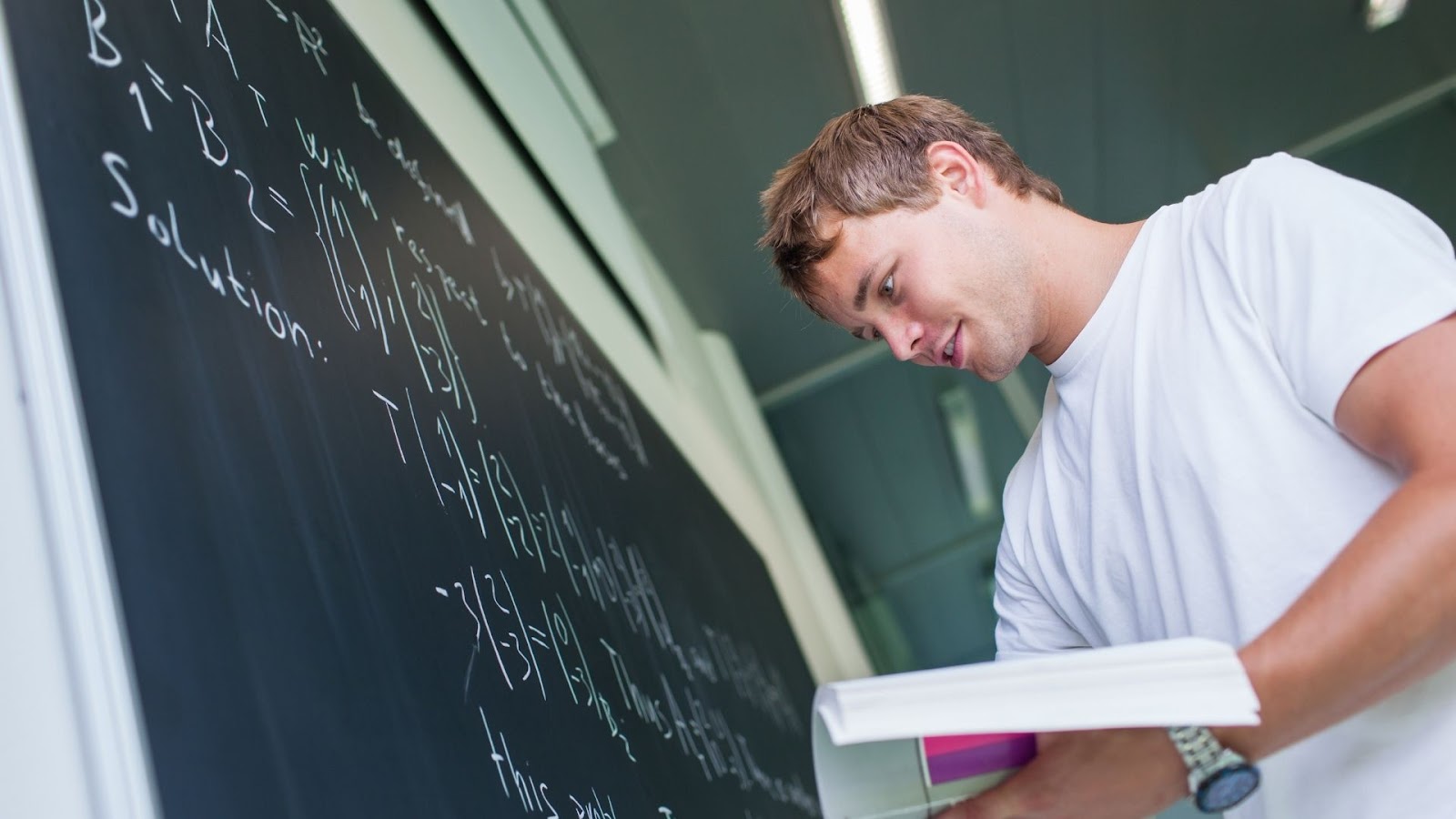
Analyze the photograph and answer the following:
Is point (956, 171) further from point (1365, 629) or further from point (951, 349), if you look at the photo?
point (1365, 629)

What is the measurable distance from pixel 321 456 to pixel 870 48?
363 centimetres

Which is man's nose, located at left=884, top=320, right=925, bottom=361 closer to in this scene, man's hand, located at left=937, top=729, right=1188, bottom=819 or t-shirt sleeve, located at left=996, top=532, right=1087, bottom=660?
t-shirt sleeve, located at left=996, top=532, right=1087, bottom=660

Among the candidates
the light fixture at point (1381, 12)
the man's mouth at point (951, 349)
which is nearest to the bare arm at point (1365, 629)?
the man's mouth at point (951, 349)

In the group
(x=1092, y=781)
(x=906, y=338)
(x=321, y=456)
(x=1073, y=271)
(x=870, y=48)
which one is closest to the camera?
(x=1092, y=781)

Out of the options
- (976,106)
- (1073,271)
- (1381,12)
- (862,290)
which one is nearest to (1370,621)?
(1073,271)

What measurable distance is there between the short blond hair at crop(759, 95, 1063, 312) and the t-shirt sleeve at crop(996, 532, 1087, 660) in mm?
394

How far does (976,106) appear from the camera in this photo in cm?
493

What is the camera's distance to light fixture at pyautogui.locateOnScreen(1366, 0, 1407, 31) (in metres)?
4.96

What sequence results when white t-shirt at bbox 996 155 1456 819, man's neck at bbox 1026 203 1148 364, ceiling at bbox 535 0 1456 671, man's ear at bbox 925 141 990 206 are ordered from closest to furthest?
1. white t-shirt at bbox 996 155 1456 819
2. man's neck at bbox 1026 203 1148 364
3. man's ear at bbox 925 141 990 206
4. ceiling at bbox 535 0 1456 671

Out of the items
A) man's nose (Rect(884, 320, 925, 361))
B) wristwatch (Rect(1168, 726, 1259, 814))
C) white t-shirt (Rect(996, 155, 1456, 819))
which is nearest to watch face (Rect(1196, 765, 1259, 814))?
wristwatch (Rect(1168, 726, 1259, 814))

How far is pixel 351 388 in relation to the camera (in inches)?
45.3

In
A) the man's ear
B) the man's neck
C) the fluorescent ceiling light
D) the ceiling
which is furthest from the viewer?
the ceiling

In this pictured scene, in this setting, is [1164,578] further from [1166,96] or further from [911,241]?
[1166,96]

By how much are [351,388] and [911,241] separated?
0.62m
